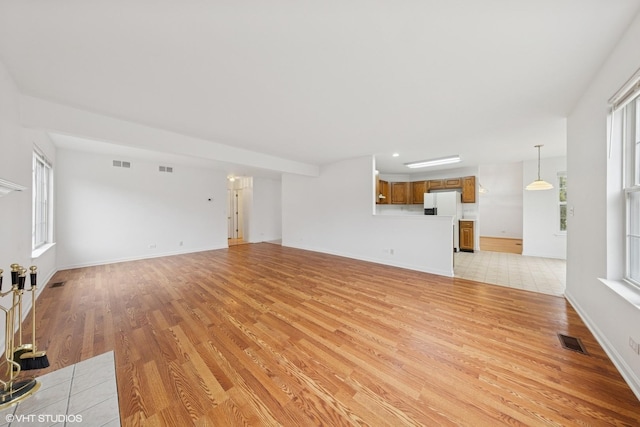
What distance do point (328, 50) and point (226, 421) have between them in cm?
267

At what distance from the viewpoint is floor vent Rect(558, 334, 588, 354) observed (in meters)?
1.97

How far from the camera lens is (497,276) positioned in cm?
417

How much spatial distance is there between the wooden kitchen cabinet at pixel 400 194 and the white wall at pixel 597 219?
4.54 meters

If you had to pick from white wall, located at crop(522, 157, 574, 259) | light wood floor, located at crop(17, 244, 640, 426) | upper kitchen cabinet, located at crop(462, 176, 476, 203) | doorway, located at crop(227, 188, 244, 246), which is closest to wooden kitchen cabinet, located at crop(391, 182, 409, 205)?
upper kitchen cabinet, located at crop(462, 176, 476, 203)

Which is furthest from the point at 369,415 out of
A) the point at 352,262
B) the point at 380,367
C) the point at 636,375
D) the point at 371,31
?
the point at 352,262

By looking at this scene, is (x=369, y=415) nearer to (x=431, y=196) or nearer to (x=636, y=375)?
(x=636, y=375)

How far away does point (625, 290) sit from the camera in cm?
176

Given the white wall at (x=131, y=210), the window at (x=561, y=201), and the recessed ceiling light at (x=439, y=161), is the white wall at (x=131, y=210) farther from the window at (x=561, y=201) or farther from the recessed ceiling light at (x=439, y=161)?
the window at (x=561, y=201)

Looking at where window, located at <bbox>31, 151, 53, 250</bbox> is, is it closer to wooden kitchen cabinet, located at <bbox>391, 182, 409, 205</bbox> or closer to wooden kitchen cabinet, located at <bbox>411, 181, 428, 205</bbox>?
wooden kitchen cabinet, located at <bbox>391, 182, 409, 205</bbox>

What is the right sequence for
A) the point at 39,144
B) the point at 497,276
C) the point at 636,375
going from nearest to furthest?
the point at 636,375 < the point at 39,144 < the point at 497,276

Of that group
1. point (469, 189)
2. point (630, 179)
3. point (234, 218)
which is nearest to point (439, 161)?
point (469, 189)

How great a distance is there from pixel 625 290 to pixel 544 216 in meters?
5.25

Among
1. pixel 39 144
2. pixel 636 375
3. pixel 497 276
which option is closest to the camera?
pixel 636 375

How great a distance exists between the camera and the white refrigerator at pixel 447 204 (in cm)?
639
